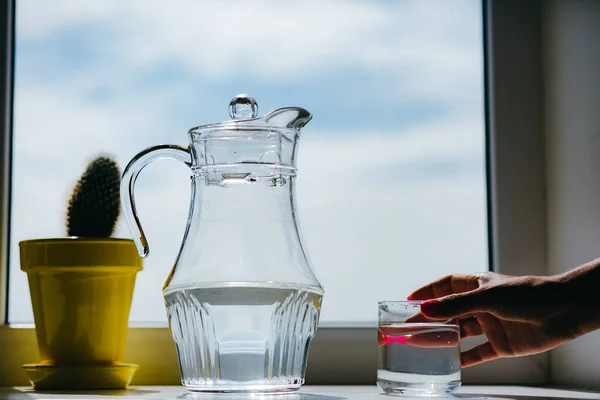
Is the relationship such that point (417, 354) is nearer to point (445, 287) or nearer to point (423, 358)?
point (423, 358)

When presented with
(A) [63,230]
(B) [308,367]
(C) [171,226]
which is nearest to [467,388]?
(B) [308,367]

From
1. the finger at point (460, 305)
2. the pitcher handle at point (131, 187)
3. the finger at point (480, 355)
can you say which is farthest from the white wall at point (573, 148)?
the pitcher handle at point (131, 187)

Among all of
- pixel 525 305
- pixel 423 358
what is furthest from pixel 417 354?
pixel 525 305

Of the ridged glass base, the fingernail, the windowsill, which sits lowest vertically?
the windowsill

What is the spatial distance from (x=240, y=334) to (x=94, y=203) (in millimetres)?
327

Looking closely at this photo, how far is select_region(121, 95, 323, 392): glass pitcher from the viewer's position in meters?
0.84

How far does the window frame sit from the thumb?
0.96 feet

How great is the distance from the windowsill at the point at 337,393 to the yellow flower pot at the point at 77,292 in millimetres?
63

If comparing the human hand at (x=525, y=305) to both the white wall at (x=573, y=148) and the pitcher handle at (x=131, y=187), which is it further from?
the pitcher handle at (x=131, y=187)

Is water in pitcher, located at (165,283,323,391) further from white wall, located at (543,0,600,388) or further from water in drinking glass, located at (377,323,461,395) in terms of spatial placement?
white wall, located at (543,0,600,388)

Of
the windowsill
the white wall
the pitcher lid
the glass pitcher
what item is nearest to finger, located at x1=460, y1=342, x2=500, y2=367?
the windowsill

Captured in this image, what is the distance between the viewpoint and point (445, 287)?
104cm

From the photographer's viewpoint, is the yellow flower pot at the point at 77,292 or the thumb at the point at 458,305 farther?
the yellow flower pot at the point at 77,292

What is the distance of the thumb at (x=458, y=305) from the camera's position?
33.6 inches
